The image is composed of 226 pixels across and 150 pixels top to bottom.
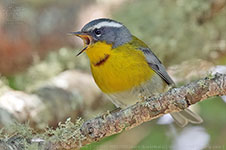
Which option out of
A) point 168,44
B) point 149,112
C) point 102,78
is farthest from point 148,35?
point 149,112

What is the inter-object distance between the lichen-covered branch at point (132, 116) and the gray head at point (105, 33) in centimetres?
108

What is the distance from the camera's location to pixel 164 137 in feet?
15.0

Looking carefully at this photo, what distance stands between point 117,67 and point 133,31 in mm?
1255

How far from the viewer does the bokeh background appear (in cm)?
432

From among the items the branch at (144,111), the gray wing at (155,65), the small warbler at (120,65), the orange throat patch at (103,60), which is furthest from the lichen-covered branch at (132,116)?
the gray wing at (155,65)

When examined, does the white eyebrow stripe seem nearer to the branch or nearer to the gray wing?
the gray wing

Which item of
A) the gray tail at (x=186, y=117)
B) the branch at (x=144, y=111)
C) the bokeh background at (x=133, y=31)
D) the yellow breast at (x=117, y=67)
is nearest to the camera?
the branch at (x=144, y=111)

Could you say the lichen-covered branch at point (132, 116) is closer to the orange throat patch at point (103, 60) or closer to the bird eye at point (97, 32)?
the orange throat patch at point (103, 60)

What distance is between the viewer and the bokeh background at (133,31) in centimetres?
432

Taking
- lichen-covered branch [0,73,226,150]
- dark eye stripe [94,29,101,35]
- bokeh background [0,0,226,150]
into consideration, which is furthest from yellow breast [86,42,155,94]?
lichen-covered branch [0,73,226,150]

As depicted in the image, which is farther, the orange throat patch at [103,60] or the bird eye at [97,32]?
the bird eye at [97,32]

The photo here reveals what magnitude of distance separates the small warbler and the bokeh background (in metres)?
0.51

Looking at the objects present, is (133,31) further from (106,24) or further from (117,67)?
(117,67)

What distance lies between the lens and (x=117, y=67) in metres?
3.57
